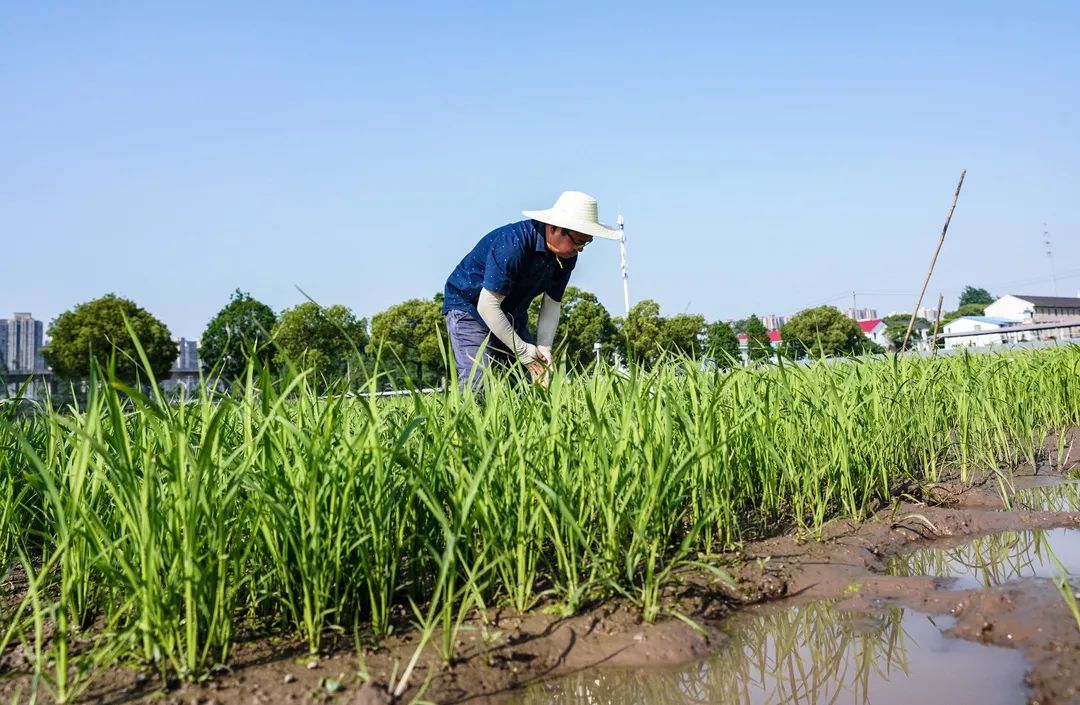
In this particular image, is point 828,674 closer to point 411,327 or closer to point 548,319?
point 548,319

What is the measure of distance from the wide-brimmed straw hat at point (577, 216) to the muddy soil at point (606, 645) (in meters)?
1.74

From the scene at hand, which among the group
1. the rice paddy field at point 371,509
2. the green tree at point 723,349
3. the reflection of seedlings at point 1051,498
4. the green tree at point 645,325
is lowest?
the reflection of seedlings at point 1051,498

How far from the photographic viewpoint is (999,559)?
8.28 feet

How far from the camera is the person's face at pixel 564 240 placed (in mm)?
3936

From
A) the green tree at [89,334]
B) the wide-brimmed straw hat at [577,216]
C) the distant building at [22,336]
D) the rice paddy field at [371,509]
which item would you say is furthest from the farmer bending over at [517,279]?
the distant building at [22,336]

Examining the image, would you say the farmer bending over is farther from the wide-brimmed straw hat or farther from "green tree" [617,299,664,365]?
"green tree" [617,299,664,365]

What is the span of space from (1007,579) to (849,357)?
178 cm

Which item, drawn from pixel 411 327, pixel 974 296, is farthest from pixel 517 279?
pixel 974 296

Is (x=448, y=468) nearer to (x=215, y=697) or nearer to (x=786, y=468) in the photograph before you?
(x=215, y=697)

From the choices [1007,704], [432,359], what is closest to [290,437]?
[1007,704]

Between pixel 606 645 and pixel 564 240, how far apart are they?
7.94ft

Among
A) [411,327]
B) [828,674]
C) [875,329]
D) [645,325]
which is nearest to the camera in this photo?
[828,674]

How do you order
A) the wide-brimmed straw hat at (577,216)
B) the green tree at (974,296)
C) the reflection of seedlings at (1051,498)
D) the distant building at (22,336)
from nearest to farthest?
the reflection of seedlings at (1051,498) < the wide-brimmed straw hat at (577,216) < the distant building at (22,336) < the green tree at (974,296)

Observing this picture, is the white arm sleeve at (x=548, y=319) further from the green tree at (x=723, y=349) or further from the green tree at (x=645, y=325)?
the green tree at (x=645, y=325)
